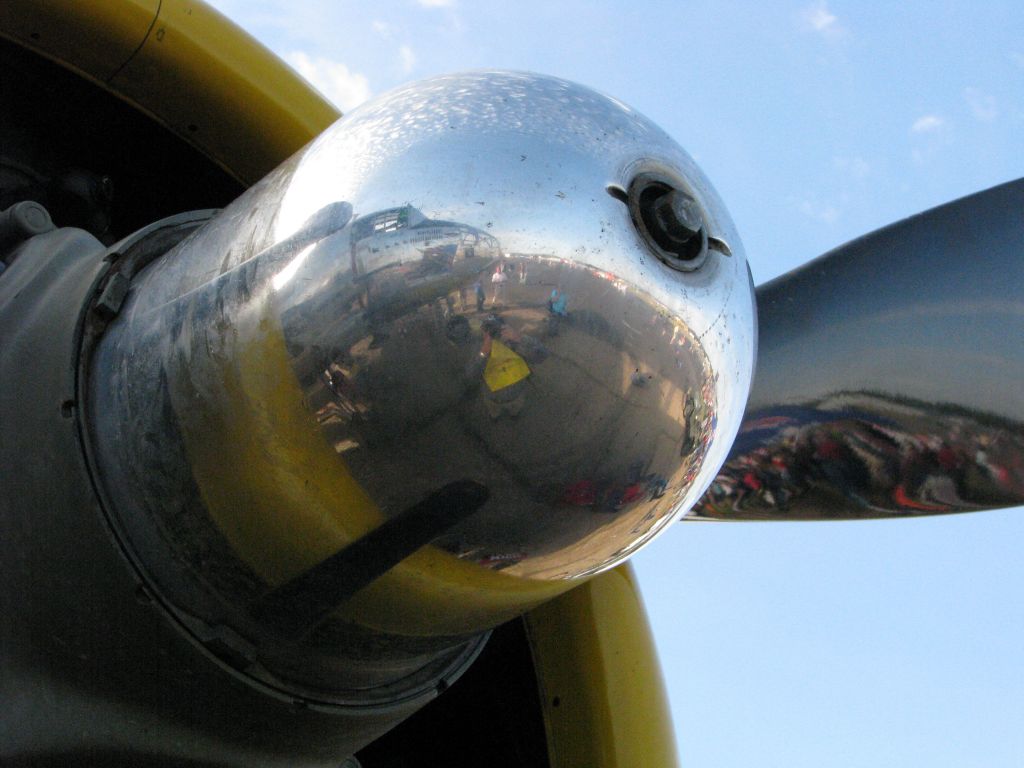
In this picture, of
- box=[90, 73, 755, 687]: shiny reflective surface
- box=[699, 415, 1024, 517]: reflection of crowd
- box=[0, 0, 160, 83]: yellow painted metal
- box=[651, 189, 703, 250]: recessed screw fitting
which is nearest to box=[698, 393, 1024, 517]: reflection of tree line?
box=[699, 415, 1024, 517]: reflection of crowd

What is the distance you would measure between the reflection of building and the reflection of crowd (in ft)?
3.82

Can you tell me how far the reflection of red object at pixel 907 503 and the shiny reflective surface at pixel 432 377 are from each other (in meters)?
0.91

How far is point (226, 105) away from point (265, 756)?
1356 mm

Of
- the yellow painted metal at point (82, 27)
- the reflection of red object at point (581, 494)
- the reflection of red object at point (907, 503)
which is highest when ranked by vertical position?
the reflection of red object at point (907, 503)

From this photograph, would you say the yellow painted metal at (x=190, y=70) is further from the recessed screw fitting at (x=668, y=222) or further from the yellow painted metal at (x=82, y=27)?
the recessed screw fitting at (x=668, y=222)

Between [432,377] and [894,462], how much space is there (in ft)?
4.09

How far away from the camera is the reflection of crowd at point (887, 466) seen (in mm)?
2223

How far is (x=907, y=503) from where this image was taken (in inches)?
89.8

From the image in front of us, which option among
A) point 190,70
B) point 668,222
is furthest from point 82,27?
point 668,222

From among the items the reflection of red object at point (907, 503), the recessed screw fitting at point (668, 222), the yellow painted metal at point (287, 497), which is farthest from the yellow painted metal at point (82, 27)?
the reflection of red object at point (907, 503)

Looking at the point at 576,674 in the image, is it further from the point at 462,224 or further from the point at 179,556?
the point at 462,224

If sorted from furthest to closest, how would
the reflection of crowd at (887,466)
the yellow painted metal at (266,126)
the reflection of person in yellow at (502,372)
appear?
the yellow painted metal at (266,126)
the reflection of crowd at (887,466)
the reflection of person in yellow at (502,372)

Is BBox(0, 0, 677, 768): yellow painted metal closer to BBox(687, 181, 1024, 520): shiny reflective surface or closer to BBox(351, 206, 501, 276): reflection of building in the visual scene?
BBox(687, 181, 1024, 520): shiny reflective surface

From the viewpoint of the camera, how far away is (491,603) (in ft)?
5.07
